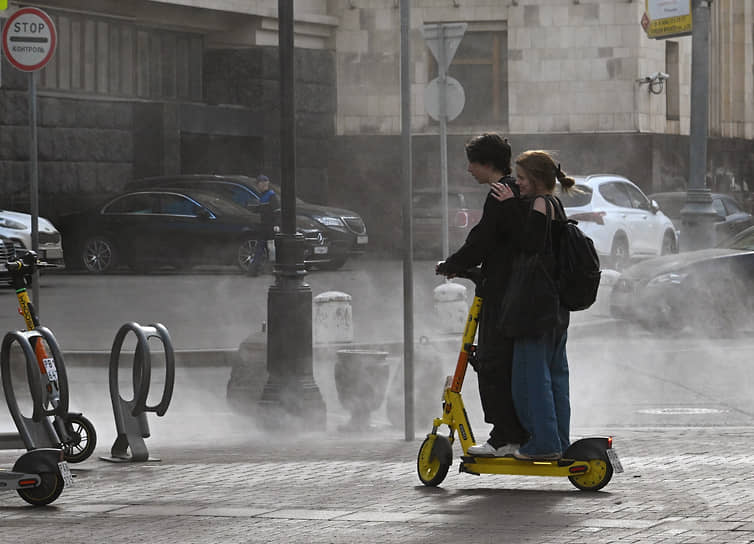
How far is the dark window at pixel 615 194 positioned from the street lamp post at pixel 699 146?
561 centimetres

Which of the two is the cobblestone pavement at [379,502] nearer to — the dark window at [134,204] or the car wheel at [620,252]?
the car wheel at [620,252]

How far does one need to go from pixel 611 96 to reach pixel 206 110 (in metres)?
9.16

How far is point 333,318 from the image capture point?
544 inches

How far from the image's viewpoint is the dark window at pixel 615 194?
24.8m

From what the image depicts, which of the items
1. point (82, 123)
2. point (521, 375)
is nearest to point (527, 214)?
point (521, 375)

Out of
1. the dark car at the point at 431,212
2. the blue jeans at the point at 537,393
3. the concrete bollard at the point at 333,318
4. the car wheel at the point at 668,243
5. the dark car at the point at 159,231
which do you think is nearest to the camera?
the blue jeans at the point at 537,393

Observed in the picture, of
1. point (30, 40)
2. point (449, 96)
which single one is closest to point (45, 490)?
point (30, 40)

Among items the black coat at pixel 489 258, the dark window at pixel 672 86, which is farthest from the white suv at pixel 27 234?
the dark window at pixel 672 86

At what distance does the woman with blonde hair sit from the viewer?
7.00m

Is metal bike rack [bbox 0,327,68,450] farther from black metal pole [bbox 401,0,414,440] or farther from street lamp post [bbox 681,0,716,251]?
street lamp post [bbox 681,0,716,251]

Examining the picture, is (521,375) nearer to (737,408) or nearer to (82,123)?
(737,408)

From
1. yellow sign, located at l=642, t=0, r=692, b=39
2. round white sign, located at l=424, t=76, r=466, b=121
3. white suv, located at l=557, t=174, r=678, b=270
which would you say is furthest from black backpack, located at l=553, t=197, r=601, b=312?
white suv, located at l=557, t=174, r=678, b=270

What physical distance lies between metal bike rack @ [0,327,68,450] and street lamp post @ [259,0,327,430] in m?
2.70

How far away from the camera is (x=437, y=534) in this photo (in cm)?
610
